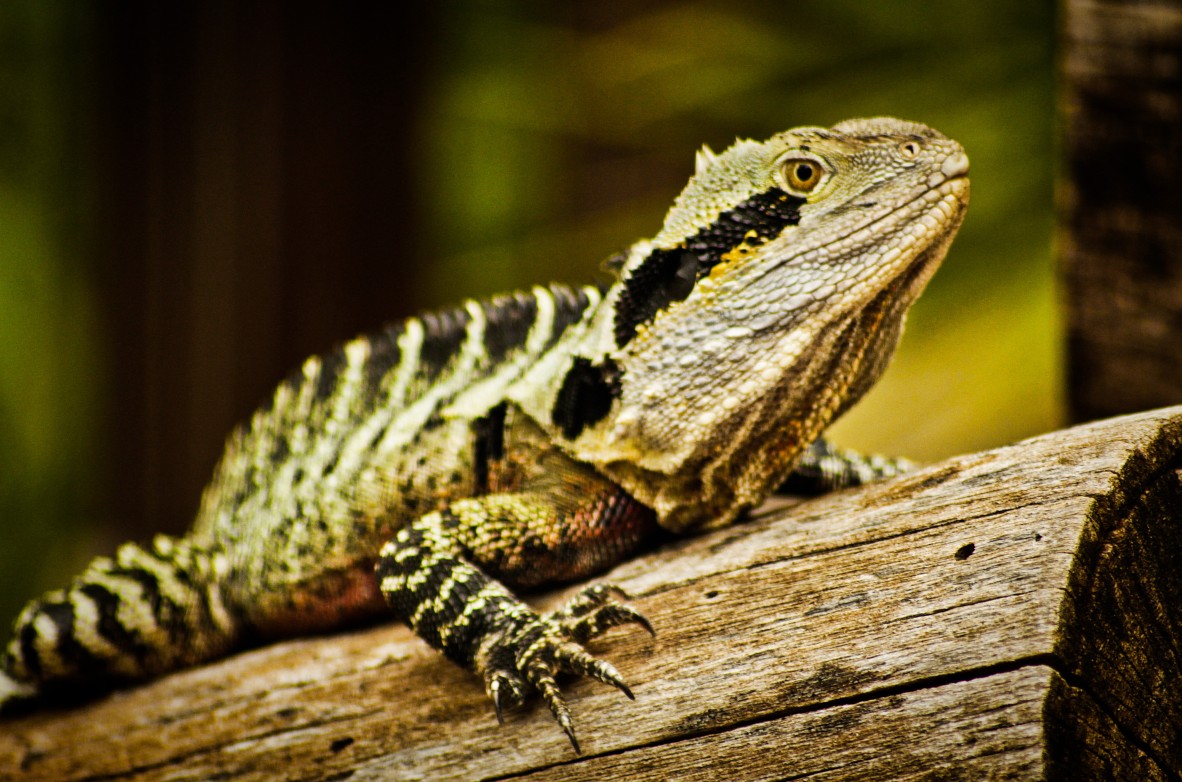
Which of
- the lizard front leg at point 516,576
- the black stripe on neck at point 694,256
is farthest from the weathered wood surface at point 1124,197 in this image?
the lizard front leg at point 516,576

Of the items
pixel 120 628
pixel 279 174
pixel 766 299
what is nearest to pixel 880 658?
pixel 766 299

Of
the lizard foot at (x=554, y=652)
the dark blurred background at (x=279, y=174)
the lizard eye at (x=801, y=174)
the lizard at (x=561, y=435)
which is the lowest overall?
the lizard foot at (x=554, y=652)

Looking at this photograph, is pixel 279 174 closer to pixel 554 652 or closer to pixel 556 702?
pixel 554 652

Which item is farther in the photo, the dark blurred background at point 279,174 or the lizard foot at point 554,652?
the dark blurred background at point 279,174

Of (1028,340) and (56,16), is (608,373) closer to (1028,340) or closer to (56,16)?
(1028,340)

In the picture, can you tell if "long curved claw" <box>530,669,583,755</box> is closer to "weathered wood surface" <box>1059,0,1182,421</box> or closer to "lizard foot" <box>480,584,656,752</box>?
"lizard foot" <box>480,584,656,752</box>

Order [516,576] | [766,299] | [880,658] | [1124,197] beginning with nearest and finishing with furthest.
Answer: [880,658], [766,299], [516,576], [1124,197]

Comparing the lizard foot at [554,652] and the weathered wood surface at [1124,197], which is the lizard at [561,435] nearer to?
the lizard foot at [554,652]

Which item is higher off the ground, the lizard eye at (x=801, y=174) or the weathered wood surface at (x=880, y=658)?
the lizard eye at (x=801, y=174)

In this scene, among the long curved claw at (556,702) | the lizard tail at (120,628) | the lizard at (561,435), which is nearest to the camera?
the long curved claw at (556,702)
